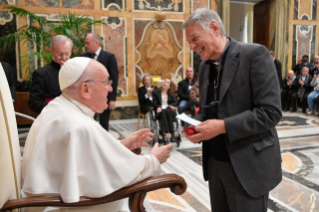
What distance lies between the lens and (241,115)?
1550 millimetres

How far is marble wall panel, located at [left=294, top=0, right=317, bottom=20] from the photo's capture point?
10.4 metres

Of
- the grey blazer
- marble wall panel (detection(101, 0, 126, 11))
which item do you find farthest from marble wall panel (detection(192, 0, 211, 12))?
the grey blazer

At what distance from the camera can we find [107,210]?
1.51m

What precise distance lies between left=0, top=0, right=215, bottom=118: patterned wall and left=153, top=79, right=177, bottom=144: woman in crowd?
2965 millimetres

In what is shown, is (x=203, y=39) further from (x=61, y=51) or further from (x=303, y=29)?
(x=303, y=29)

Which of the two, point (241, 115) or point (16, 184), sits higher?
point (241, 115)

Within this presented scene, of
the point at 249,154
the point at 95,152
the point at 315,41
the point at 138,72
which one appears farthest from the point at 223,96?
the point at 315,41

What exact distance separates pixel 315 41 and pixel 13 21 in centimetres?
973

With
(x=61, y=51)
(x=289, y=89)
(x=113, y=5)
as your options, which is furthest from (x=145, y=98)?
(x=289, y=89)

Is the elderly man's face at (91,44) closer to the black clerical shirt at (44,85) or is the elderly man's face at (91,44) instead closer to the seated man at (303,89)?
the black clerical shirt at (44,85)

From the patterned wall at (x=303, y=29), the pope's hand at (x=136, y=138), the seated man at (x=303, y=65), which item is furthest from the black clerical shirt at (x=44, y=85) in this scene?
the patterned wall at (x=303, y=29)

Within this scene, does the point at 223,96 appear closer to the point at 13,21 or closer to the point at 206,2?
the point at 13,21

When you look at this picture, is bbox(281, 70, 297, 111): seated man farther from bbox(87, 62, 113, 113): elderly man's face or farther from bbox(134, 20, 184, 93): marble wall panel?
bbox(87, 62, 113, 113): elderly man's face

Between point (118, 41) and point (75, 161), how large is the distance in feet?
24.2
